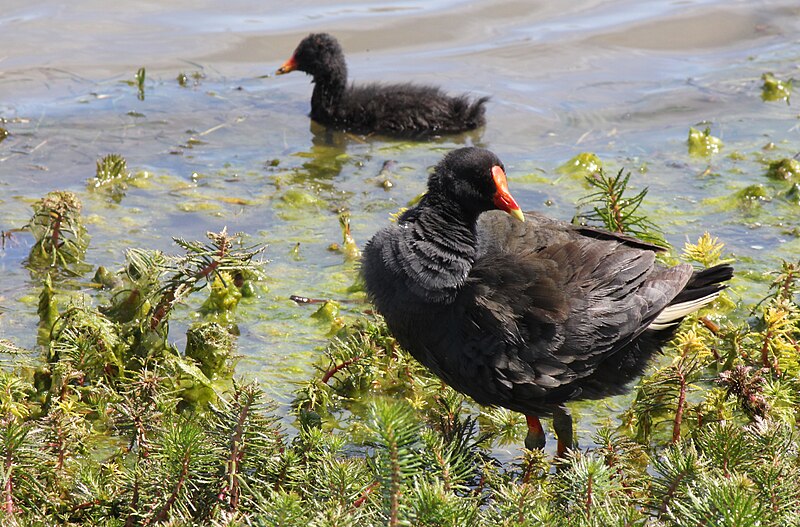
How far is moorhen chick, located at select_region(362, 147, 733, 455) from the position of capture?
13.2 feet

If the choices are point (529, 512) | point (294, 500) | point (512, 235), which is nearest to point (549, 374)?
point (512, 235)

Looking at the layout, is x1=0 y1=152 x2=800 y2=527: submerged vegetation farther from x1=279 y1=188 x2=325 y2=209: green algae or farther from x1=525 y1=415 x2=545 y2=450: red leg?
x1=279 y1=188 x2=325 y2=209: green algae

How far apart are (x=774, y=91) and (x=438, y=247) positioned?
18.2 ft

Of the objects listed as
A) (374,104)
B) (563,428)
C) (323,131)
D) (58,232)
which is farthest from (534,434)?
(323,131)

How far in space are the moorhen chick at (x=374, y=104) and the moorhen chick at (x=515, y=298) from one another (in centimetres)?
362

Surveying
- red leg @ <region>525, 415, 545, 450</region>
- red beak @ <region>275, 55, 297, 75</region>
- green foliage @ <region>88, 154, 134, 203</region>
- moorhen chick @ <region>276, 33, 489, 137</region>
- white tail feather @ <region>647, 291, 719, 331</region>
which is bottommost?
red leg @ <region>525, 415, 545, 450</region>

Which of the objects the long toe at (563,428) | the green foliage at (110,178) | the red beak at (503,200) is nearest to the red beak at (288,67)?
the green foliage at (110,178)

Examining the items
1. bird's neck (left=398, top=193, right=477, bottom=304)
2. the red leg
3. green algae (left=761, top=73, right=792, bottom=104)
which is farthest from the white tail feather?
green algae (left=761, top=73, right=792, bottom=104)

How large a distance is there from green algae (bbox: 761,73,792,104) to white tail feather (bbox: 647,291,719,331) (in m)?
4.85

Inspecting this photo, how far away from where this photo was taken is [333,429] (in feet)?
14.6

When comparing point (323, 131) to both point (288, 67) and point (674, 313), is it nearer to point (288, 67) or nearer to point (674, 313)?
point (288, 67)

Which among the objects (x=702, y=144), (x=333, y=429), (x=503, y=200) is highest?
(x=503, y=200)

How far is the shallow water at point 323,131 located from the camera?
611 centimetres

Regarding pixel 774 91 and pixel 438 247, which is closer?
pixel 438 247
